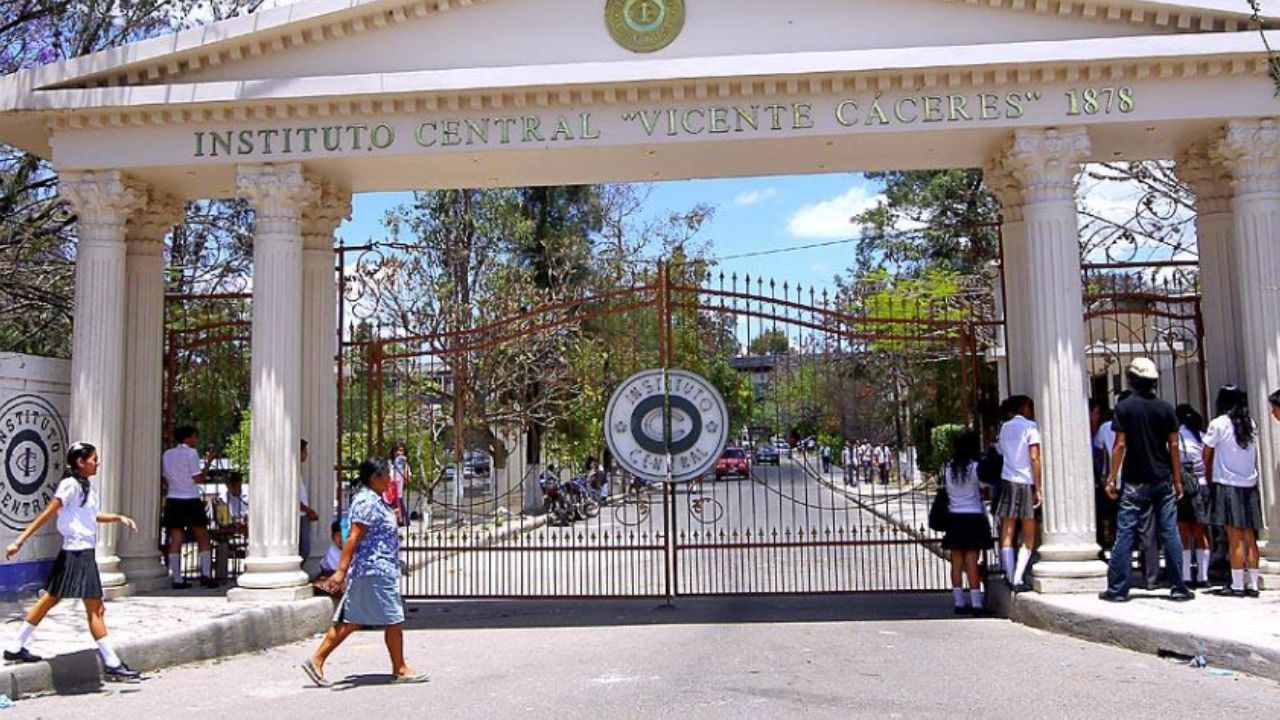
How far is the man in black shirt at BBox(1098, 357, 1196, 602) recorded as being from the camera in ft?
31.8

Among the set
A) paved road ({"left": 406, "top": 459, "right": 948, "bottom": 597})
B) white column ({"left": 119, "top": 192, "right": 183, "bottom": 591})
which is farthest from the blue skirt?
white column ({"left": 119, "top": 192, "right": 183, "bottom": 591})

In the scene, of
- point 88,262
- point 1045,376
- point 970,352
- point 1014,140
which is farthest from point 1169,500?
point 88,262

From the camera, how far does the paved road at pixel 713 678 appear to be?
6.89 metres

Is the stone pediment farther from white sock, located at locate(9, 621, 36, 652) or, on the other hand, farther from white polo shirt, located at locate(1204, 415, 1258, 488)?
white sock, located at locate(9, 621, 36, 652)

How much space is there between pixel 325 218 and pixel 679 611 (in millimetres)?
5605

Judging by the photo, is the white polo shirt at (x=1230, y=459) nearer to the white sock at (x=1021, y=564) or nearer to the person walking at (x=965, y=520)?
the white sock at (x=1021, y=564)

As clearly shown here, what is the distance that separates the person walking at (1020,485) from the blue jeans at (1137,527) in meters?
0.94

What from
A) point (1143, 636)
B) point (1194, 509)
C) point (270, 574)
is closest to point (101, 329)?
point (270, 574)

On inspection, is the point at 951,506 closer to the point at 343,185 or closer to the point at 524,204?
the point at 343,185

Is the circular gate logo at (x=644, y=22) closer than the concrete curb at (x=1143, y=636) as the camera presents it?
No

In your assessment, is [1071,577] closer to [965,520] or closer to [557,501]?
[965,520]

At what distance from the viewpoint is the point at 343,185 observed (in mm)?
12383

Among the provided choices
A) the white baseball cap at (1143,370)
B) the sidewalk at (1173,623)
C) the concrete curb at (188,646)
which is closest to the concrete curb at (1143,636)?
the sidewalk at (1173,623)

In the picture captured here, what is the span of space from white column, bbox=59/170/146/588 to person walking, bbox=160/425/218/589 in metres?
0.87
